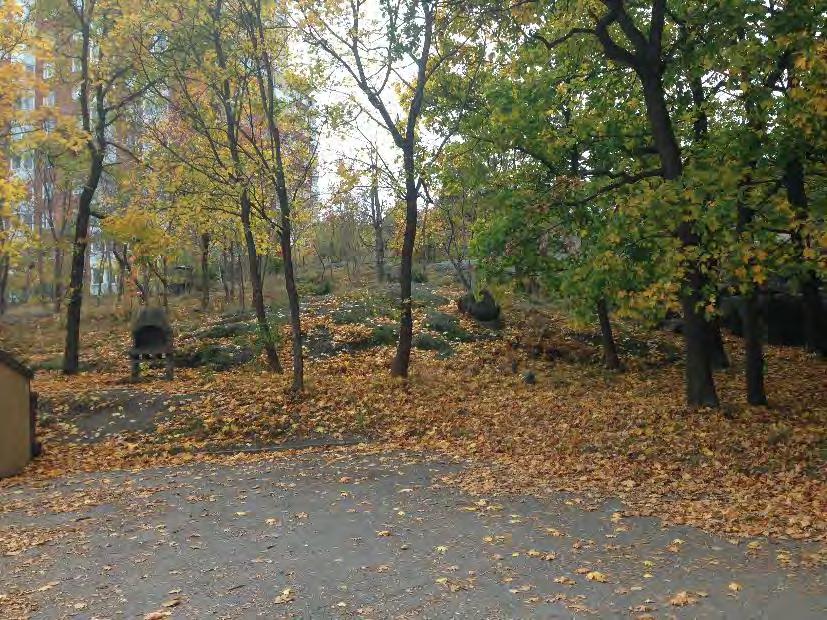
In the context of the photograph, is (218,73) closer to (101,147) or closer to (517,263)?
(101,147)

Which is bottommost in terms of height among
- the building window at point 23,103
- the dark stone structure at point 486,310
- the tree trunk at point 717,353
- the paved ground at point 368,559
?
the paved ground at point 368,559

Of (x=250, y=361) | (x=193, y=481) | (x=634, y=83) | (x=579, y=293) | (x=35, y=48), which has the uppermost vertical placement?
(x=35, y=48)

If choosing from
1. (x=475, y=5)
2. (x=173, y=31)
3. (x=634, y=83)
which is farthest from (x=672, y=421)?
(x=173, y=31)

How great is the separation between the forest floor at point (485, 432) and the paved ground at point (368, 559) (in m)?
0.06

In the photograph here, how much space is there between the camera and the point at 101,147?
709 inches

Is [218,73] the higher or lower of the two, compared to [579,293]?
higher

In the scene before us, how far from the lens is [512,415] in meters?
12.7

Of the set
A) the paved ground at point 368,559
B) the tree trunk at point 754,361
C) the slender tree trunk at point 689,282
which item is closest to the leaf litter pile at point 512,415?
the tree trunk at point 754,361

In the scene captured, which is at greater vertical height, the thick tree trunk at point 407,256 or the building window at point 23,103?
the building window at point 23,103

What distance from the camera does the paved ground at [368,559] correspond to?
5082 millimetres

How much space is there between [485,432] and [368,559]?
583 cm

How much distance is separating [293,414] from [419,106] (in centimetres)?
726

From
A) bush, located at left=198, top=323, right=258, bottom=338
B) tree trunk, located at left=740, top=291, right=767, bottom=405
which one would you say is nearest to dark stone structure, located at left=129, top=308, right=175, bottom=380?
bush, located at left=198, top=323, right=258, bottom=338

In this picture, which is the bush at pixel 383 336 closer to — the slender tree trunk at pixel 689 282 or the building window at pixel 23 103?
the slender tree trunk at pixel 689 282
